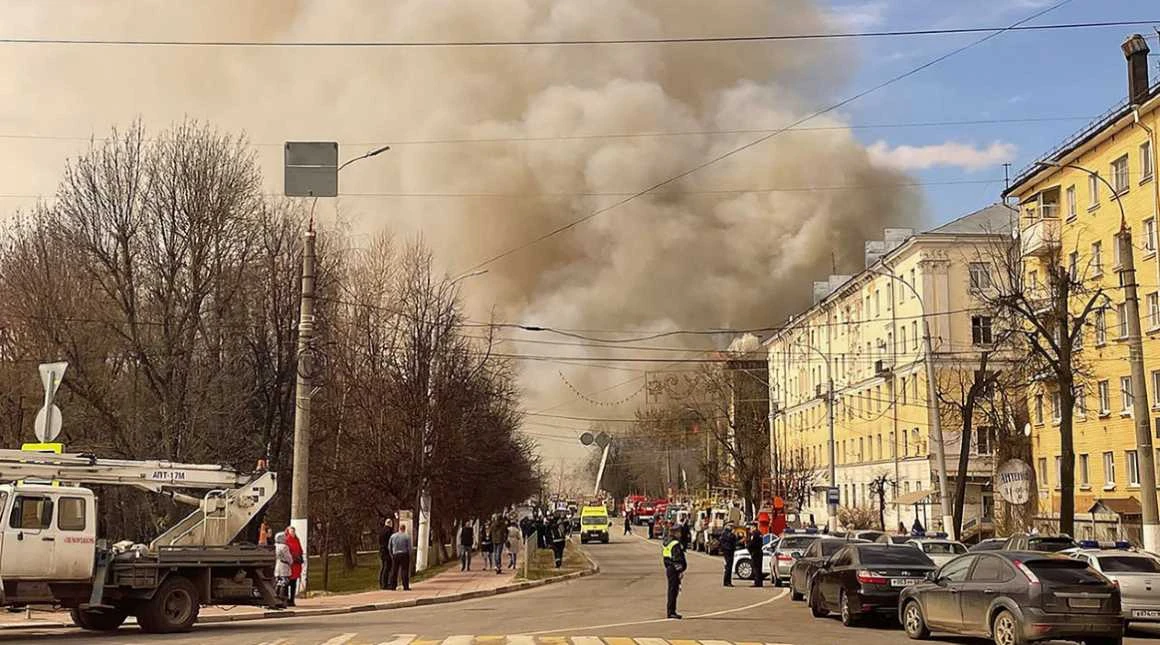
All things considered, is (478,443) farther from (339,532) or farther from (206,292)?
(206,292)

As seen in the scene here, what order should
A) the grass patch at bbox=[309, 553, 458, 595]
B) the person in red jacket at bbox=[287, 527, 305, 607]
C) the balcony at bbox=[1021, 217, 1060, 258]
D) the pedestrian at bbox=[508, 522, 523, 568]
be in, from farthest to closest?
the balcony at bbox=[1021, 217, 1060, 258], the pedestrian at bbox=[508, 522, 523, 568], the grass patch at bbox=[309, 553, 458, 595], the person in red jacket at bbox=[287, 527, 305, 607]

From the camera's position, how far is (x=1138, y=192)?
43.0m

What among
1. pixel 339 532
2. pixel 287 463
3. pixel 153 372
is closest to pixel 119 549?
pixel 153 372

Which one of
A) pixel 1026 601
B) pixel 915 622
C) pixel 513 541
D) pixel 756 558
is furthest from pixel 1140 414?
pixel 513 541

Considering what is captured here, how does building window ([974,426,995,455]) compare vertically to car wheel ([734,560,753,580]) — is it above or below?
above

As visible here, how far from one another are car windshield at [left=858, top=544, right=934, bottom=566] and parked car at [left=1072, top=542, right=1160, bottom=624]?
277 centimetres

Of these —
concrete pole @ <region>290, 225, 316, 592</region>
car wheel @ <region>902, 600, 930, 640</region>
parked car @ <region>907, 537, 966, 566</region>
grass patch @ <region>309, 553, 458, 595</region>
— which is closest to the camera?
car wheel @ <region>902, 600, 930, 640</region>

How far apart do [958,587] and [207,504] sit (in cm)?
1273

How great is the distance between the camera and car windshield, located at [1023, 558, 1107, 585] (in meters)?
16.0

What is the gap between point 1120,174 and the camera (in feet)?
146

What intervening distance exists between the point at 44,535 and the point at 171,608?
2445mm

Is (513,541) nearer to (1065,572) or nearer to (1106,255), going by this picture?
(1106,255)

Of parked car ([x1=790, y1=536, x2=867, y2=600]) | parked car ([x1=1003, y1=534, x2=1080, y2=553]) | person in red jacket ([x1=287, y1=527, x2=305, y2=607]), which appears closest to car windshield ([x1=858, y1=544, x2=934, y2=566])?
parked car ([x1=790, y1=536, x2=867, y2=600])

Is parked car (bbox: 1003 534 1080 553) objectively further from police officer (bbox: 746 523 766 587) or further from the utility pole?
police officer (bbox: 746 523 766 587)
